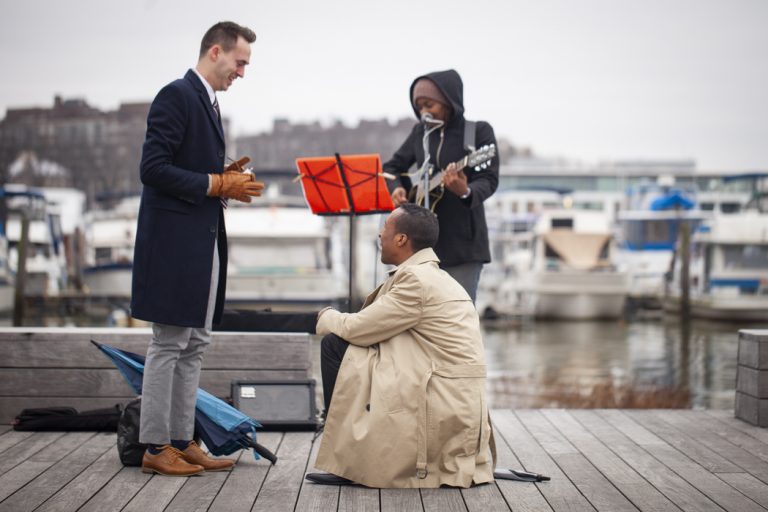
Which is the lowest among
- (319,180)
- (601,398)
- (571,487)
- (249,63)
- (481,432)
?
(601,398)

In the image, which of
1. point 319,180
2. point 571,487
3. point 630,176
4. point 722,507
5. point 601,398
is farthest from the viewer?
point 630,176

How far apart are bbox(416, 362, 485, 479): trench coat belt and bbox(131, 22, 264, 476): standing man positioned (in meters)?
0.94

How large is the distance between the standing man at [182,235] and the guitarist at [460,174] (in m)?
0.99

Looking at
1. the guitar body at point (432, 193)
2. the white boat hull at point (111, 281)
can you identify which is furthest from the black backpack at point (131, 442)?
the white boat hull at point (111, 281)

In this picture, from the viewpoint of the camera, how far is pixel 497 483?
3.91m

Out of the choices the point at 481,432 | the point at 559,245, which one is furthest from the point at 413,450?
the point at 559,245

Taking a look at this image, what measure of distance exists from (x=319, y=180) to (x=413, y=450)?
7.14 feet

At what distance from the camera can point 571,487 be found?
12.7 ft

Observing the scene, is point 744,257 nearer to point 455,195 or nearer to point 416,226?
point 455,195

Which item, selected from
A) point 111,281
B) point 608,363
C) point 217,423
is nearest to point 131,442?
point 217,423

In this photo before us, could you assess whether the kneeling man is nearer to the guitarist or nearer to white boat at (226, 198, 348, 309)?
the guitarist

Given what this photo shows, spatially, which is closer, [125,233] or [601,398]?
[601,398]

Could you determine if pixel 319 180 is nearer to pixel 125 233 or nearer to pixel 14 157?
pixel 125 233

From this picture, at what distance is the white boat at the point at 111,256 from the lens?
28.4 metres
